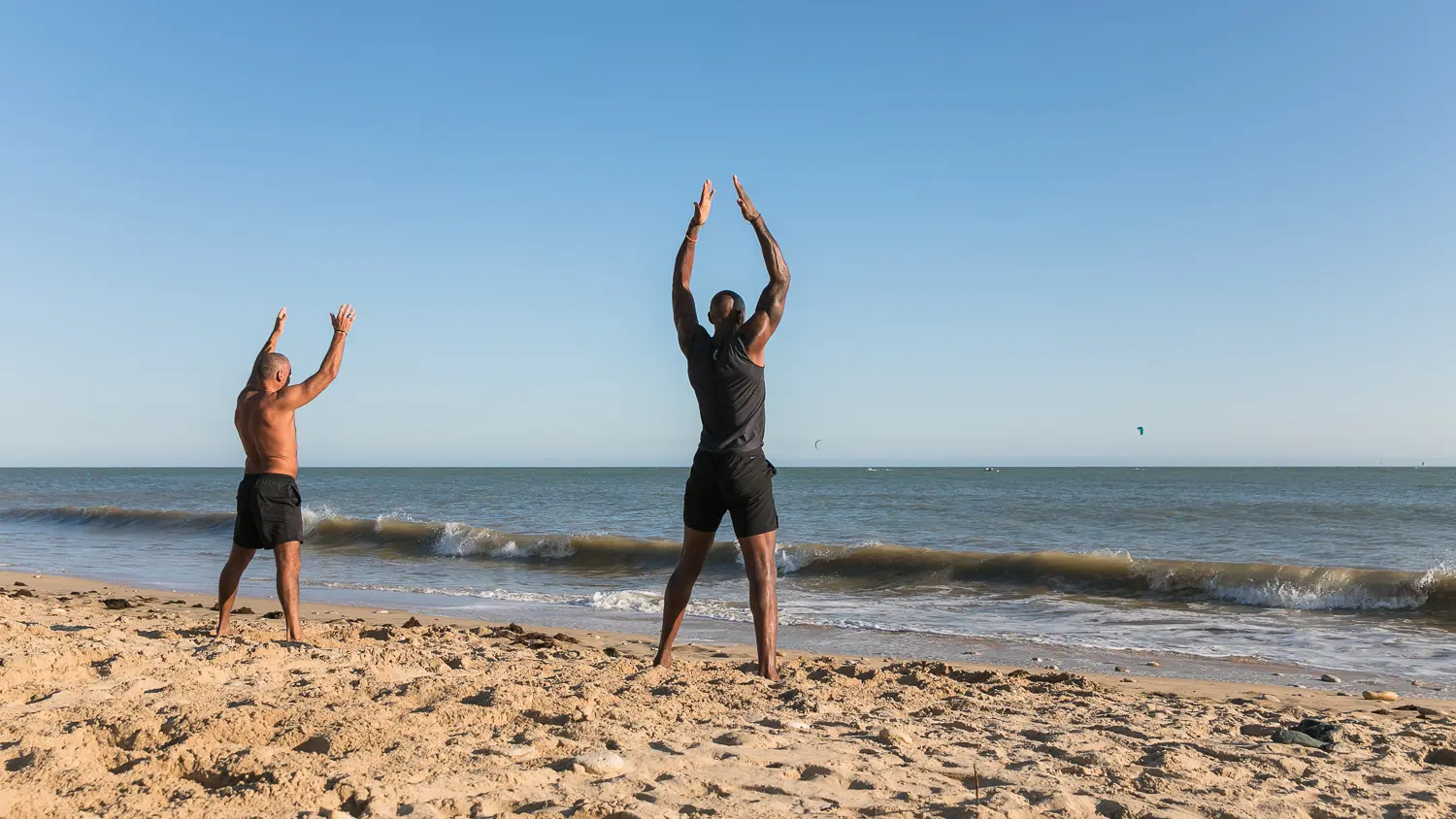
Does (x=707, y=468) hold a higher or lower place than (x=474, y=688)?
higher

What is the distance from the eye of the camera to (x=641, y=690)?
13.2ft

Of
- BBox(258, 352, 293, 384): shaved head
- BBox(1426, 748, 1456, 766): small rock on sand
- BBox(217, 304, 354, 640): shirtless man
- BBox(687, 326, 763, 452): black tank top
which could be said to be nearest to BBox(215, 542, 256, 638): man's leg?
BBox(217, 304, 354, 640): shirtless man

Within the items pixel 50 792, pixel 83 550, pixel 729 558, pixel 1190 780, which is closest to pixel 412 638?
pixel 50 792

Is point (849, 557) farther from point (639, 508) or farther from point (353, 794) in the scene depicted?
point (639, 508)

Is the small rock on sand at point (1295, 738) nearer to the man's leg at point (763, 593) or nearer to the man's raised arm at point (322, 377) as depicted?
the man's leg at point (763, 593)

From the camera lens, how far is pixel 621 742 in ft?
10.6

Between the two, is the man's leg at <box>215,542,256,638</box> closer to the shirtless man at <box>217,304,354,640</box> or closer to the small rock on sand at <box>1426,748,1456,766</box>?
the shirtless man at <box>217,304,354,640</box>

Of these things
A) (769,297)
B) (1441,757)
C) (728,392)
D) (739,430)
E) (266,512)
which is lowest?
(1441,757)

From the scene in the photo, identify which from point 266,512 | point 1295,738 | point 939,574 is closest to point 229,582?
point 266,512

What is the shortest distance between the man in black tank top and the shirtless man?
2147 mm

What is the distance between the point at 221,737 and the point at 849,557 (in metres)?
11.9

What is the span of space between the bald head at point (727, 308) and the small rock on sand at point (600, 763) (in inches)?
83.6

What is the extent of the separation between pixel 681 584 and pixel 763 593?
45 cm

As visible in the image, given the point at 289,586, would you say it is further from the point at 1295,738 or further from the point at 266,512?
the point at 1295,738
